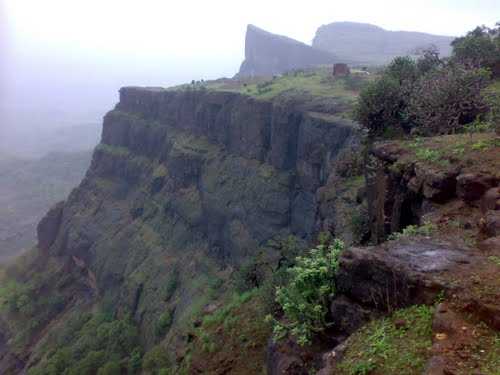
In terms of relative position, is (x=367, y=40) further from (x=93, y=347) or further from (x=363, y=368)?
(x=363, y=368)

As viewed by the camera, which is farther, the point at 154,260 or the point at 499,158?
the point at 154,260

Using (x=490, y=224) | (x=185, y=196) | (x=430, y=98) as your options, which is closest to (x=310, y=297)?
(x=490, y=224)

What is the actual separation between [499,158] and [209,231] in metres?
32.5

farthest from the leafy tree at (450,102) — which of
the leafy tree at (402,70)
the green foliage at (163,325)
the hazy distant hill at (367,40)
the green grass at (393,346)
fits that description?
the hazy distant hill at (367,40)

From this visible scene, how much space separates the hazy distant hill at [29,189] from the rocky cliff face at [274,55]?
55474 mm

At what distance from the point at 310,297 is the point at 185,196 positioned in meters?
37.2

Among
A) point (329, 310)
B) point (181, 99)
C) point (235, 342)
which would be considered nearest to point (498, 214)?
point (329, 310)

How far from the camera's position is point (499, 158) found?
39.1 feet

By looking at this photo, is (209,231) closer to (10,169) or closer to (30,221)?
(30,221)

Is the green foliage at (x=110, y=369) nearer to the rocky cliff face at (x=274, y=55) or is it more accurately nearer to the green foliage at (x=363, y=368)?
the green foliage at (x=363, y=368)

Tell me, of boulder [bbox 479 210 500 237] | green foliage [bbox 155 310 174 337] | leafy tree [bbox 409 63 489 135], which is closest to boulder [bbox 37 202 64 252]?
green foliage [bbox 155 310 174 337]

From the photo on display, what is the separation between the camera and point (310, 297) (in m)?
9.93

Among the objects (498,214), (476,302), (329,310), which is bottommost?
(329,310)

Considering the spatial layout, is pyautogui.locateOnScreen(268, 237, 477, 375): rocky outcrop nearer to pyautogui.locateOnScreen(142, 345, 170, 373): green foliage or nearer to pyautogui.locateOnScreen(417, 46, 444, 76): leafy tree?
pyautogui.locateOnScreen(142, 345, 170, 373): green foliage
